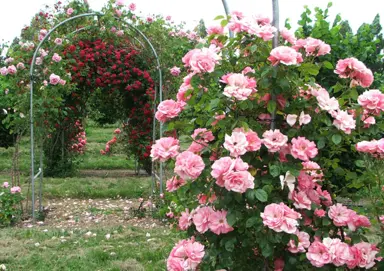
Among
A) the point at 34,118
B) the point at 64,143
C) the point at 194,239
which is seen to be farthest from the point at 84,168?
the point at 194,239

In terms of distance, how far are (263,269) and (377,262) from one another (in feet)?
1.54

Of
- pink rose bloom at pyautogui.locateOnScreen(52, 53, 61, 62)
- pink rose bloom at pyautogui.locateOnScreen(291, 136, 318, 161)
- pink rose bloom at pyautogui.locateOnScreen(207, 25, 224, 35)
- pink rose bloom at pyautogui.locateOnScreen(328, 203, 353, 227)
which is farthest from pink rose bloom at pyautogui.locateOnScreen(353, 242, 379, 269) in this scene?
pink rose bloom at pyautogui.locateOnScreen(52, 53, 61, 62)

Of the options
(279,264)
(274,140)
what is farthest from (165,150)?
(279,264)

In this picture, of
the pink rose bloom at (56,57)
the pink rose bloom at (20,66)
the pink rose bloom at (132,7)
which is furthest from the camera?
the pink rose bloom at (132,7)

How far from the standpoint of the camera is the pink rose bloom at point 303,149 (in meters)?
1.88

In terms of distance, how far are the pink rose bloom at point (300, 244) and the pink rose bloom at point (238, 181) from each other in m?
0.34

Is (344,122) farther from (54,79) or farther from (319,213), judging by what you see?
(54,79)

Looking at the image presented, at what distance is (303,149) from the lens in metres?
1.91

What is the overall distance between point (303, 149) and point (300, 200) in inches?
8.0

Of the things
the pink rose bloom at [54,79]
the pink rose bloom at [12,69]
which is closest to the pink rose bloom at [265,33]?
the pink rose bloom at [54,79]

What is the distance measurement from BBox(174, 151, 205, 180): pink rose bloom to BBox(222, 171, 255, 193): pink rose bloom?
0.17 m

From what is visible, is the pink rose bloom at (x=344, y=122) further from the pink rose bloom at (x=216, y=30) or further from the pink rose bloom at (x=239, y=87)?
the pink rose bloom at (x=216, y=30)

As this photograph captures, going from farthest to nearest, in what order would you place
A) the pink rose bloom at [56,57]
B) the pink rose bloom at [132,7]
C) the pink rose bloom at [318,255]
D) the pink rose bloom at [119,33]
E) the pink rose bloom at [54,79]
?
the pink rose bloom at [132,7], the pink rose bloom at [119,33], the pink rose bloom at [56,57], the pink rose bloom at [54,79], the pink rose bloom at [318,255]

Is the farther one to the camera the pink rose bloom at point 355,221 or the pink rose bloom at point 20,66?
the pink rose bloom at point 20,66
